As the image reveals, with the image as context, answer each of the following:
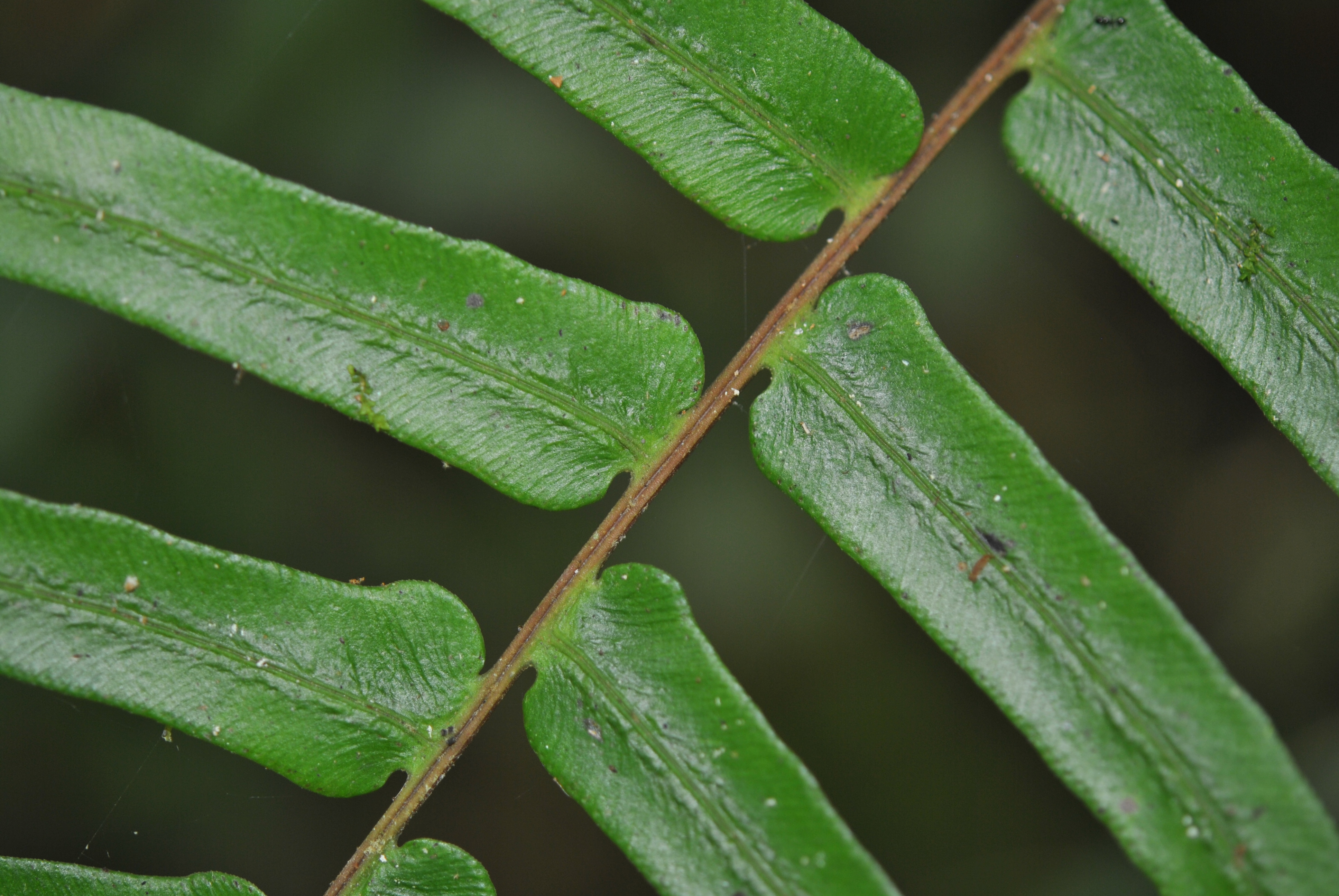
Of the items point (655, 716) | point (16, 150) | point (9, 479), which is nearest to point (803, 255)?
point (655, 716)

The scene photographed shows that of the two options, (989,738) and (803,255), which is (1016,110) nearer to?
(803,255)

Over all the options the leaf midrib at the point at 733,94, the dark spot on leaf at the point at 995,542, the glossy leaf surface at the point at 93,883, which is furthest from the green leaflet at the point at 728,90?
the glossy leaf surface at the point at 93,883

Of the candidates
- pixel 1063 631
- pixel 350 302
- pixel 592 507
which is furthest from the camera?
pixel 592 507

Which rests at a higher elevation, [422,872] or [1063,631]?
[1063,631]

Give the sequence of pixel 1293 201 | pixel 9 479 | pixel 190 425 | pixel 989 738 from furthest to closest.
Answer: pixel 989 738 < pixel 190 425 < pixel 9 479 < pixel 1293 201

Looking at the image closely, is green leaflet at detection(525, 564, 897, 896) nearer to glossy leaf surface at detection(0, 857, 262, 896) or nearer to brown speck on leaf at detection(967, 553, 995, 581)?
brown speck on leaf at detection(967, 553, 995, 581)

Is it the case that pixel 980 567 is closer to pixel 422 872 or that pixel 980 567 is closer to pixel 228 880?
pixel 422 872

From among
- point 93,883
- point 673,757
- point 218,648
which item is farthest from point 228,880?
point 673,757
